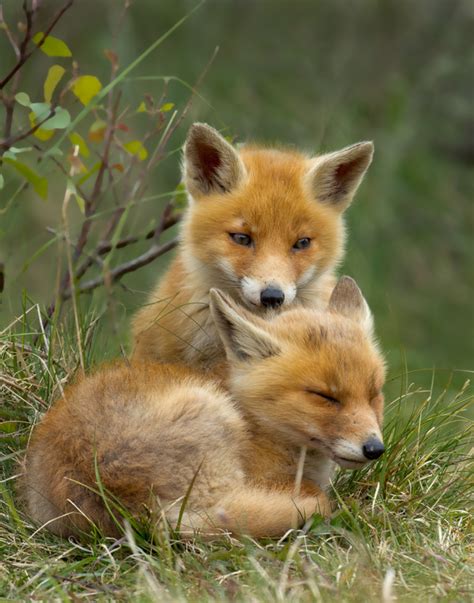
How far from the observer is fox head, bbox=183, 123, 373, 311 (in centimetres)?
543

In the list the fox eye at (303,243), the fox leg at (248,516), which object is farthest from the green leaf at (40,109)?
the fox leg at (248,516)

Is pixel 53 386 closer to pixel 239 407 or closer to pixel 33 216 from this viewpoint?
pixel 239 407

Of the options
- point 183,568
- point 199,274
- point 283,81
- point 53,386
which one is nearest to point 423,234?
point 283,81

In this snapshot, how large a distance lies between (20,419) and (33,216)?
581cm

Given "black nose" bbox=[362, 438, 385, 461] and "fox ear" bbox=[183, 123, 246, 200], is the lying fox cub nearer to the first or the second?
"black nose" bbox=[362, 438, 385, 461]

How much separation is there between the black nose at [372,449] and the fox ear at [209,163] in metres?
2.03

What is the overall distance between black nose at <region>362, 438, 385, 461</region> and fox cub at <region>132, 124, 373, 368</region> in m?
1.12

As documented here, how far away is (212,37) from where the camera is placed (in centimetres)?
1206

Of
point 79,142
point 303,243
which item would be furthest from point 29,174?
point 303,243

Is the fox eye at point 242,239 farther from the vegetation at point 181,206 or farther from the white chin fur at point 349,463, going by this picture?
the white chin fur at point 349,463

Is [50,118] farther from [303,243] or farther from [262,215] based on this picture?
[303,243]

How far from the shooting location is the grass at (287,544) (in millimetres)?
3832

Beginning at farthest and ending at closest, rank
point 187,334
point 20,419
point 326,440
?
point 187,334
point 20,419
point 326,440

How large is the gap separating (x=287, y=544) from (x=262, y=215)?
80.0 inches
